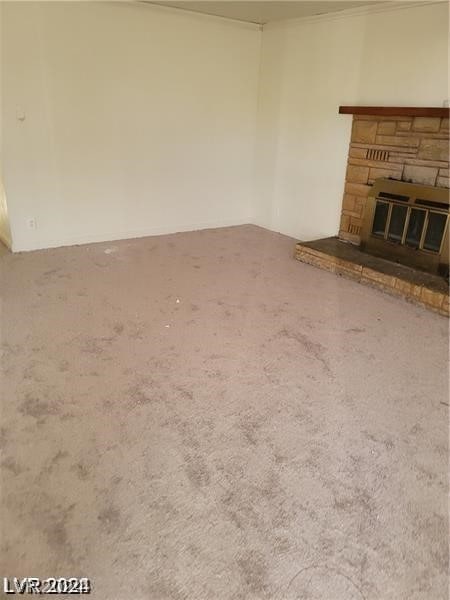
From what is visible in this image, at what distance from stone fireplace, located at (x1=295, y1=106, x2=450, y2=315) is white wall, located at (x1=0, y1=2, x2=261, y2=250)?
1447mm

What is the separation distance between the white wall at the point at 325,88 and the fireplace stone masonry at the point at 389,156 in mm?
152

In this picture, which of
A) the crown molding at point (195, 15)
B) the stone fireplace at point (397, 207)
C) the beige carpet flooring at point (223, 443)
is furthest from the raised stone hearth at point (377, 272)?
the crown molding at point (195, 15)

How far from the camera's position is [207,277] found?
12.1ft

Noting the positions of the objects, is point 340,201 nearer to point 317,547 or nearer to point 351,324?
point 351,324

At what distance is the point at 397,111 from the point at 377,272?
4.21 feet

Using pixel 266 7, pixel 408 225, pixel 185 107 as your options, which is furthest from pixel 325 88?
pixel 408 225

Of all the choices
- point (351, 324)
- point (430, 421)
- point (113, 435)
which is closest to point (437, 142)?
point (351, 324)

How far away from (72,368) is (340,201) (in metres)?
3.07

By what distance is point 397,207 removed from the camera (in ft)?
12.0

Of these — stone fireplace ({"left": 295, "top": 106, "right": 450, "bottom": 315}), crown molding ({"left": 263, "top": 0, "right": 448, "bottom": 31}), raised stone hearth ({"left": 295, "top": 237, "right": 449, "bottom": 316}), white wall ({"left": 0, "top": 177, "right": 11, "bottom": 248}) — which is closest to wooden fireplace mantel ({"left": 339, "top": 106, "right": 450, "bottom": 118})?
stone fireplace ({"left": 295, "top": 106, "right": 450, "bottom": 315})

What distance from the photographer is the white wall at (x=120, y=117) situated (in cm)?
365

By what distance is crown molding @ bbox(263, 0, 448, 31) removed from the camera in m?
3.39

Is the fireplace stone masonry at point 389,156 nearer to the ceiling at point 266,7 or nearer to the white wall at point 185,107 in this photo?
the white wall at point 185,107

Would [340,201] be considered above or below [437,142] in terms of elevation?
below
